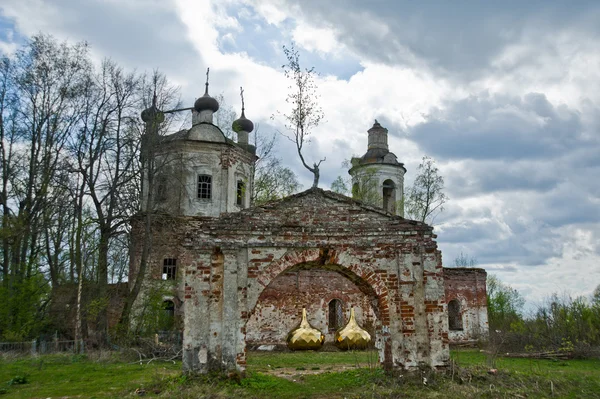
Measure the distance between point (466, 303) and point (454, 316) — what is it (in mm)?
816

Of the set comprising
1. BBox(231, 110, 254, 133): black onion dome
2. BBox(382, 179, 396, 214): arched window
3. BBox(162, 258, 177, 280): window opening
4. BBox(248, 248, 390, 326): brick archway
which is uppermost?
BBox(231, 110, 254, 133): black onion dome

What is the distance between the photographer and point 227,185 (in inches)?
1010

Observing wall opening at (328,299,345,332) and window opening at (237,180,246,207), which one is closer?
wall opening at (328,299,345,332)

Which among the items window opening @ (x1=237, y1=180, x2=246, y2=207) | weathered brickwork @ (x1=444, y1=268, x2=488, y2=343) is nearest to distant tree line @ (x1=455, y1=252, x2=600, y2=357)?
weathered brickwork @ (x1=444, y1=268, x2=488, y2=343)

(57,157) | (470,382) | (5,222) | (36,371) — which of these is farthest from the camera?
(57,157)

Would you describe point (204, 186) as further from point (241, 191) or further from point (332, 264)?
point (332, 264)

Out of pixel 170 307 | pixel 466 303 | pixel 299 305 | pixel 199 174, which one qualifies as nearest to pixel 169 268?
pixel 170 307

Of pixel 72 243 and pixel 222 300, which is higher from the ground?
pixel 72 243

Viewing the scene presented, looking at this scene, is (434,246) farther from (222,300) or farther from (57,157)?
(57,157)

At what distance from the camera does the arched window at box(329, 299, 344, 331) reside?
23062 millimetres

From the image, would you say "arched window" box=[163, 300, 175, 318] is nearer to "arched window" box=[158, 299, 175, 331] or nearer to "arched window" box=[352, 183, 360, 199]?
"arched window" box=[158, 299, 175, 331]

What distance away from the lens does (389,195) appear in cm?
3064

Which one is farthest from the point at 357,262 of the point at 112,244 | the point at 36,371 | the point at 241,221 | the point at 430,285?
the point at 112,244

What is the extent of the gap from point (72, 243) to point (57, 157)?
381 cm
